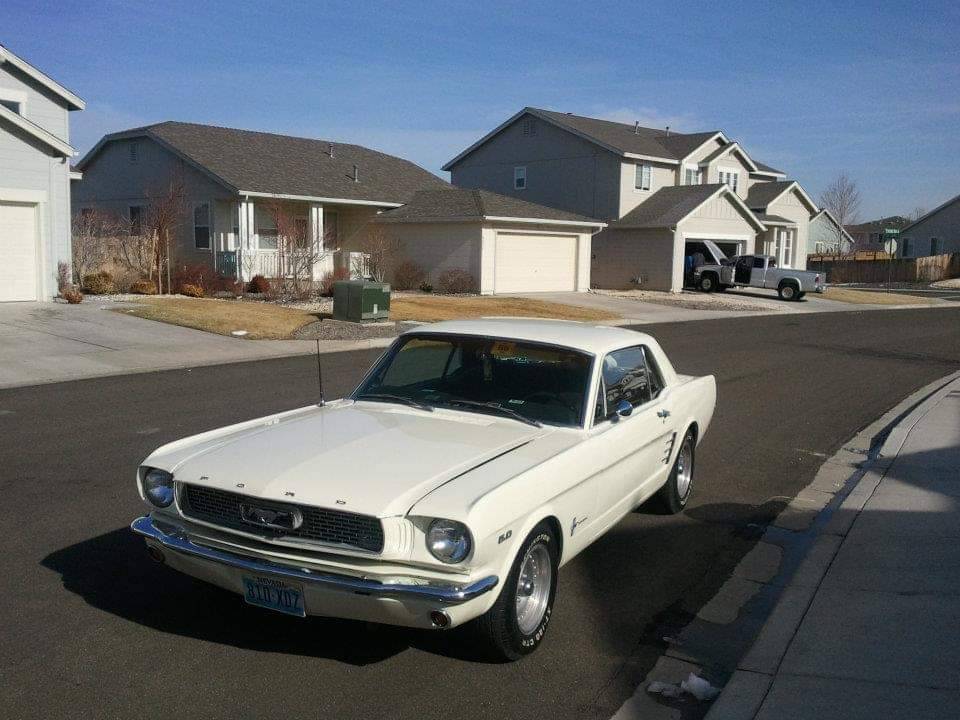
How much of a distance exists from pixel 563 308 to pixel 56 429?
20935mm

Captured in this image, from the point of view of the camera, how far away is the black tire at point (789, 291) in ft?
128

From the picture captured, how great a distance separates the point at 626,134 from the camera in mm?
43656

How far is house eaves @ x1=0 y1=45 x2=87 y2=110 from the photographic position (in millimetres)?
24495

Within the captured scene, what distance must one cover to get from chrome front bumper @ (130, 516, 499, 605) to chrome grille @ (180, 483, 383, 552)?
0.14m

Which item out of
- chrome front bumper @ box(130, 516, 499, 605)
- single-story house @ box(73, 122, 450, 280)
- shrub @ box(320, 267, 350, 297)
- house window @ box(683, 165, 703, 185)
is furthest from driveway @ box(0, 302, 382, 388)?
house window @ box(683, 165, 703, 185)

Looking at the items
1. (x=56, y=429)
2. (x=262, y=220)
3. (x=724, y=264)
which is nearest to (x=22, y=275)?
(x=262, y=220)

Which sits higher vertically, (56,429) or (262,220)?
(262,220)

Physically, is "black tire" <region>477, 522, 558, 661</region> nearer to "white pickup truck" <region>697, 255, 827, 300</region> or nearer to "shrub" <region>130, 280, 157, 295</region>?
"shrub" <region>130, 280, 157, 295</region>

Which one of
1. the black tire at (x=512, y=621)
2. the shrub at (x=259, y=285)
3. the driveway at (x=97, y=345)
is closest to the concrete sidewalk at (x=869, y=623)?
the black tire at (x=512, y=621)

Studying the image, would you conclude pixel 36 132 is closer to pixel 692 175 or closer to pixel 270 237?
pixel 270 237

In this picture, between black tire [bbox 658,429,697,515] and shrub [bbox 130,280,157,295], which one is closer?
black tire [bbox 658,429,697,515]

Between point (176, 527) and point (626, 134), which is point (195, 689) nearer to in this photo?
point (176, 527)

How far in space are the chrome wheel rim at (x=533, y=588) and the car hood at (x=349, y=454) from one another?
55cm

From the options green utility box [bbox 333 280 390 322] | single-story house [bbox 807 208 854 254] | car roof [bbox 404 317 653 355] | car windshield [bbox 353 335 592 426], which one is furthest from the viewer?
single-story house [bbox 807 208 854 254]
